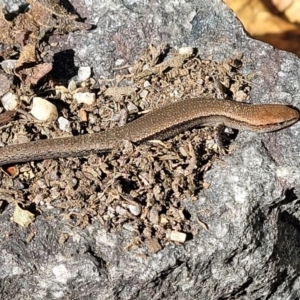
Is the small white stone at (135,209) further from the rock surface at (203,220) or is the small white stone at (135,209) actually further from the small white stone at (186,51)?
the small white stone at (186,51)

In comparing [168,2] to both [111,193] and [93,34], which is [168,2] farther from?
[111,193]

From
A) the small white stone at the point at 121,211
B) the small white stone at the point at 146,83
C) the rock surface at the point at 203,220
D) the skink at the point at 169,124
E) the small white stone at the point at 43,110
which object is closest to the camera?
the rock surface at the point at 203,220

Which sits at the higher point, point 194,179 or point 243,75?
point 243,75

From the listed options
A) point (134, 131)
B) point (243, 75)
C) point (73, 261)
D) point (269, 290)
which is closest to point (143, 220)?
point (73, 261)

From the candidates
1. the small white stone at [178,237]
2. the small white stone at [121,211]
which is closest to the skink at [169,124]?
the small white stone at [121,211]

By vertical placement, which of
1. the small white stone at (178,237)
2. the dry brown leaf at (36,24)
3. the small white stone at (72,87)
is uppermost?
the dry brown leaf at (36,24)

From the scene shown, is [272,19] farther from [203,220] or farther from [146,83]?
[203,220]

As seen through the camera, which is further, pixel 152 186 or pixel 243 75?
pixel 243 75
